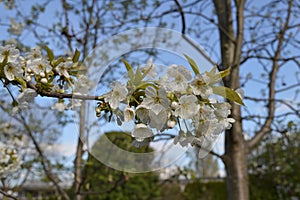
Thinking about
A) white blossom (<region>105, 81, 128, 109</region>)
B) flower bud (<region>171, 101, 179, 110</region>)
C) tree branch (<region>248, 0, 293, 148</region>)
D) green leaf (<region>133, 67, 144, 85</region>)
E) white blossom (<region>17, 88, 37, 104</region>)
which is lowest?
flower bud (<region>171, 101, 179, 110</region>)

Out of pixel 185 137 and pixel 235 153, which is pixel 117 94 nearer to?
pixel 185 137

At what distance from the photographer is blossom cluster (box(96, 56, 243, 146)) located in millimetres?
769

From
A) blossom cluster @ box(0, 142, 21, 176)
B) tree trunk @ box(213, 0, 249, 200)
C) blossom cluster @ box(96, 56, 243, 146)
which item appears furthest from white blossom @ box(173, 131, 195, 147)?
blossom cluster @ box(0, 142, 21, 176)

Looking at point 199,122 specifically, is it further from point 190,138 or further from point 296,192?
point 296,192

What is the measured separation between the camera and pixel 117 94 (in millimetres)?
805

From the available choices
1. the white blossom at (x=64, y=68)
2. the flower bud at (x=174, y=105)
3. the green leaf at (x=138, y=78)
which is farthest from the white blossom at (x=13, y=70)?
the flower bud at (x=174, y=105)

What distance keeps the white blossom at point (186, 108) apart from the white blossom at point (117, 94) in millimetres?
126

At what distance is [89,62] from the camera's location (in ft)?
3.56

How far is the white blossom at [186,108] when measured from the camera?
0.76 m

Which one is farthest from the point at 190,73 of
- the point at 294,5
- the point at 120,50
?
the point at 294,5

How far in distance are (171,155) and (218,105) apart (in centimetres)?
31

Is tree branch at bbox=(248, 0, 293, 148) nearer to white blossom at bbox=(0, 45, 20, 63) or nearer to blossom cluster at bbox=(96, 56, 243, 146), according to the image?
blossom cluster at bbox=(96, 56, 243, 146)

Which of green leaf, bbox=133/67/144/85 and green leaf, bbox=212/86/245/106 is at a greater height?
green leaf, bbox=133/67/144/85

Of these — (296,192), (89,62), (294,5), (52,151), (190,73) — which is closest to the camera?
(190,73)
